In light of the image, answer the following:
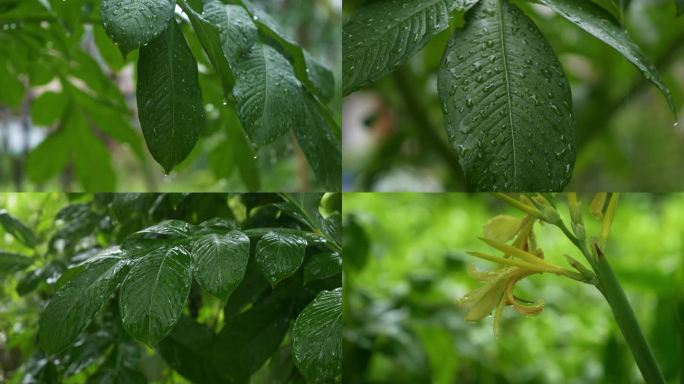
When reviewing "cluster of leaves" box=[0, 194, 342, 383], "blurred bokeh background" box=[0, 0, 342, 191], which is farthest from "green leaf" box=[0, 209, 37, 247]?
"blurred bokeh background" box=[0, 0, 342, 191]

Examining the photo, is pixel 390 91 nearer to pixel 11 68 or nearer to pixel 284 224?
pixel 11 68

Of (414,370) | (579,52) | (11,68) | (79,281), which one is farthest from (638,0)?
(79,281)

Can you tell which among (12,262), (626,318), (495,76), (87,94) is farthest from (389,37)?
(87,94)

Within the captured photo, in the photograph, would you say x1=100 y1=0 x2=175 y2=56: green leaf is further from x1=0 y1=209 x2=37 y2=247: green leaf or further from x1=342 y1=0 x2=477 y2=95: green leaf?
x1=0 y1=209 x2=37 y2=247: green leaf

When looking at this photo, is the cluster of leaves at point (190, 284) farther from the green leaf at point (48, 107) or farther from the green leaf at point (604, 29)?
the green leaf at point (48, 107)

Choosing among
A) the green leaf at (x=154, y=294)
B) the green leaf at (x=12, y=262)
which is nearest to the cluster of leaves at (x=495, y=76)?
the green leaf at (x=154, y=294)

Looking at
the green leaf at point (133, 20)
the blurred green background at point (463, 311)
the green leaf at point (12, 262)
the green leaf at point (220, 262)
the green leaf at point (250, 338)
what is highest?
the green leaf at point (133, 20)
